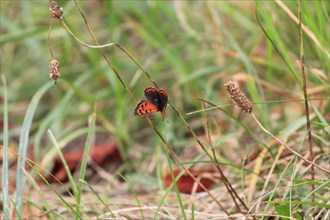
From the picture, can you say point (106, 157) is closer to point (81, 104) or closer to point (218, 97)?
point (81, 104)

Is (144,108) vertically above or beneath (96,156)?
above

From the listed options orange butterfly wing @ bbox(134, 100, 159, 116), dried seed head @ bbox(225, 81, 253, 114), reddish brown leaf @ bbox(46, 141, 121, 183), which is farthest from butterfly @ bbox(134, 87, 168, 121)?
reddish brown leaf @ bbox(46, 141, 121, 183)

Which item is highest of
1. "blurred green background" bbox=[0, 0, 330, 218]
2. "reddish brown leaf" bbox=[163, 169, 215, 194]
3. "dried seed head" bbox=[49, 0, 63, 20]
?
"dried seed head" bbox=[49, 0, 63, 20]

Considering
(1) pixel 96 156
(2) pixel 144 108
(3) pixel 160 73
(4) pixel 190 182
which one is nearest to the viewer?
(2) pixel 144 108

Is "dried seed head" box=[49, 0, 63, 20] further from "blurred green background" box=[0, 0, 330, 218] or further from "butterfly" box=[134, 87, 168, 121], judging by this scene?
"blurred green background" box=[0, 0, 330, 218]

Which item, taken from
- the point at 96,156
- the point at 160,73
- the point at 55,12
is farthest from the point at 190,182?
the point at 160,73

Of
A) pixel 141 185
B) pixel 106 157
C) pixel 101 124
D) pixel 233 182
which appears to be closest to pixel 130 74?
pixel 101 124

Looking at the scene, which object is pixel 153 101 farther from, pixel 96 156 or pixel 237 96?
pixel 96 156

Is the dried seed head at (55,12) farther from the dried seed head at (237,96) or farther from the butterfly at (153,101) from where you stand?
the dried seed head at (237,96)
